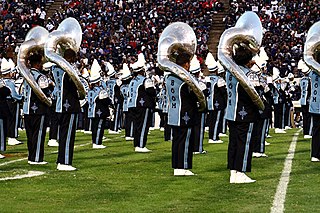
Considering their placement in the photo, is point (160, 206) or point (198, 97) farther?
point (198, 97)

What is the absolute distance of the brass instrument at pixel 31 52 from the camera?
12766mm

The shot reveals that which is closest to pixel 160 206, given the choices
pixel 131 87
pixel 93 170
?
pixel 93 170

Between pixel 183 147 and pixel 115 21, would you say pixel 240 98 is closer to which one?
pixel 183 147

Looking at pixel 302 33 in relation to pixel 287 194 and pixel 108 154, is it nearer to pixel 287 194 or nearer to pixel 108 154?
pixel 108 154

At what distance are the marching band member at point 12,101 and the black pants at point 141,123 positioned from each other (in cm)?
232

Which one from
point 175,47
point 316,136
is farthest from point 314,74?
point 175,47

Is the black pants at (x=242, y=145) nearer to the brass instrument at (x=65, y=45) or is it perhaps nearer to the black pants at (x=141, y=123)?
the brass instrument at (x=65, y=45)

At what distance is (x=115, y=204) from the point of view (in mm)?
9312

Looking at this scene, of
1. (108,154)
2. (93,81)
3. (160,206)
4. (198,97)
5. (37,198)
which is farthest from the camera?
(93,81)

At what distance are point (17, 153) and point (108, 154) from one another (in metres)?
1.62

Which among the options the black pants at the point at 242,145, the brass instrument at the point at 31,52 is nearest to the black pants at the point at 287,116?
the brass instrument at the point at 31,52

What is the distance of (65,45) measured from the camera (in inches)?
498

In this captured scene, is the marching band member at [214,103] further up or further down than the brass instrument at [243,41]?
further down

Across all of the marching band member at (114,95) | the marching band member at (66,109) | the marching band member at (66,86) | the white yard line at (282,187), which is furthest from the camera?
the marching band member at (114,95)
